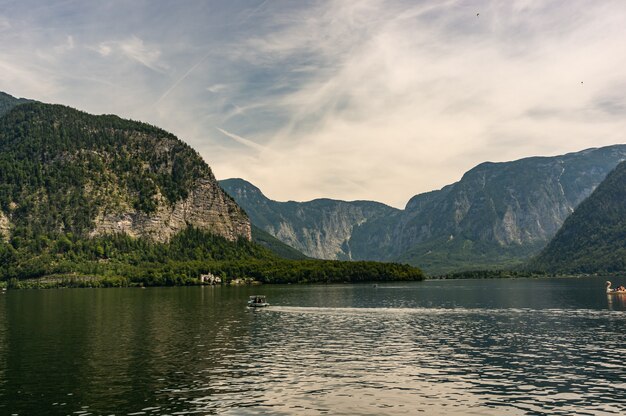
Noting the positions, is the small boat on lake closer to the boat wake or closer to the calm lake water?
the boat wake

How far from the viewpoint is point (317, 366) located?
238 feet

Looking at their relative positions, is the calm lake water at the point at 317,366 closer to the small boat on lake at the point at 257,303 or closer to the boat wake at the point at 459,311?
the boat wake at the point at 459,311

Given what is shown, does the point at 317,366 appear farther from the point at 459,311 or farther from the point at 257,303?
the point at 257,303

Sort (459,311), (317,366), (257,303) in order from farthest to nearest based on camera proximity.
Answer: (257,303), (459,311), (317,366)

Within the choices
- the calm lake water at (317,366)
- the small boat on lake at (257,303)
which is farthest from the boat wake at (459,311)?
the calm lake water at (317,366)

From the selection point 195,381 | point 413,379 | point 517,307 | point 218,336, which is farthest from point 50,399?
point 517,307

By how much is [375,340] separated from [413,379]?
32674mm

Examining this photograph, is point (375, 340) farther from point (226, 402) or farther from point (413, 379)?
point (226, 402)

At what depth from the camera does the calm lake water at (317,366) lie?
53.1 m

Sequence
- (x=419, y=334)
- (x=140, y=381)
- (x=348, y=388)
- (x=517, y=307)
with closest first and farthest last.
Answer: (x=348, y=388) < (x=140, y=381) < (x=419, y=334) < (x=517, y=307)

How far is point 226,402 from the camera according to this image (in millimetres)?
54312

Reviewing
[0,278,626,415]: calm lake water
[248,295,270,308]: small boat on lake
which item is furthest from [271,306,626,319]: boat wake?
[0,278,626,415]: calm lake water

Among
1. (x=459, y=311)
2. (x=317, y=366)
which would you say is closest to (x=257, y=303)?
(x=459, y=311)

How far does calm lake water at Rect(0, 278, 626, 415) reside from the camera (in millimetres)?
53125
